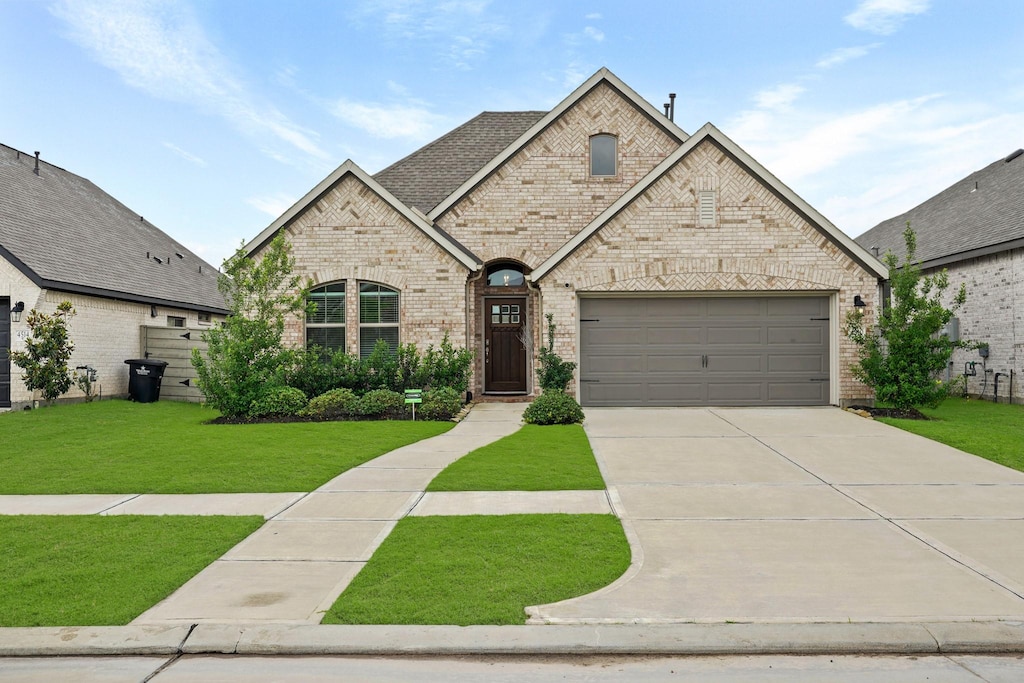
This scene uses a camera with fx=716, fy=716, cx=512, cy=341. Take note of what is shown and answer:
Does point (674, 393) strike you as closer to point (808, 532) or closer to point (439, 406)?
point (439, 406)

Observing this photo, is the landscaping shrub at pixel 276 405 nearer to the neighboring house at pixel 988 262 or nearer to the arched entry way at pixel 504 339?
the arched entry way at pixel 504 339

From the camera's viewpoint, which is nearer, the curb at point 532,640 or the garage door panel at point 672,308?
the curb at point 532,640

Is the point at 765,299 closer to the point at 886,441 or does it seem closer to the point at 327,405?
the point at 886,441

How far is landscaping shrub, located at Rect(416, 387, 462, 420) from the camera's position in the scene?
14.2 m

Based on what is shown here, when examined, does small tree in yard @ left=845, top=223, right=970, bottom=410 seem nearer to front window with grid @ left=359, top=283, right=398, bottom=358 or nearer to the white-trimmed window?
the white-trimmed window

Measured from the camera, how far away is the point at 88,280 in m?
18.5

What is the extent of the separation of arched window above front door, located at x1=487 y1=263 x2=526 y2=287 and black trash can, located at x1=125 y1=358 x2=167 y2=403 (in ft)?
30.1

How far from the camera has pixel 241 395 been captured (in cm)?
1462

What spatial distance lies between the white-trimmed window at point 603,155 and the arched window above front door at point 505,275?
3.32 m

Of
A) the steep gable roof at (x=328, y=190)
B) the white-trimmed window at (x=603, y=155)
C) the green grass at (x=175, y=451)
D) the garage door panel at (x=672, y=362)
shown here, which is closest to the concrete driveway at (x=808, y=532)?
the green grass at (x=175, y=451)

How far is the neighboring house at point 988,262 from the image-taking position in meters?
17.9

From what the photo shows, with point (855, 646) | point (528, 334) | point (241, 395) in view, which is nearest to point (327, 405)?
point (241, 395)

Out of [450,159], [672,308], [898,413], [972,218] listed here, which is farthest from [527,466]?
[972,218]

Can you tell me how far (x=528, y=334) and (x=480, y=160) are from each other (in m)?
6.37
